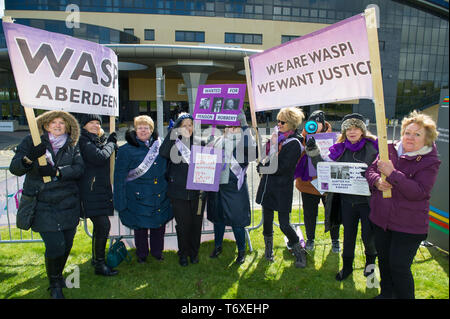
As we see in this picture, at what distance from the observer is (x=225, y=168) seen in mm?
3875

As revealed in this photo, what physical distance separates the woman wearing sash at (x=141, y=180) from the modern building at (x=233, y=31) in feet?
90.7

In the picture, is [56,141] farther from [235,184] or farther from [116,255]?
[235,184]

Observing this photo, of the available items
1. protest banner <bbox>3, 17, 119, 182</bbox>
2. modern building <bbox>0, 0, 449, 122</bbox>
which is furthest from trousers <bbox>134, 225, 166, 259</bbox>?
modern building <bbox>0, 0, 449, 122</bbox>

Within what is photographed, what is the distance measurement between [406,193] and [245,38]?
1458 inches

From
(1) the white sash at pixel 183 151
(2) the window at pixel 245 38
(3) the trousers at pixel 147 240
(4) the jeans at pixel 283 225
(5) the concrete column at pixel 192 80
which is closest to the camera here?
(1) the white sash at pixel 183 151

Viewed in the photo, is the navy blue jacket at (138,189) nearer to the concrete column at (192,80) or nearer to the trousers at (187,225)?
the trousers at (187,225)

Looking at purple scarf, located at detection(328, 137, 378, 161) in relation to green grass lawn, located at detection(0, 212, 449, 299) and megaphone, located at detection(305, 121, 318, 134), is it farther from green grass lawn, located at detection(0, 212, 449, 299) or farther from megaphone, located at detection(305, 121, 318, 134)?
green grass lawn, located at detection(0, 212, 449, 299)

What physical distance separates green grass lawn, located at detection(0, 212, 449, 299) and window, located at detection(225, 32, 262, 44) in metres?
35.4

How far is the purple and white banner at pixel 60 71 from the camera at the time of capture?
305 cm

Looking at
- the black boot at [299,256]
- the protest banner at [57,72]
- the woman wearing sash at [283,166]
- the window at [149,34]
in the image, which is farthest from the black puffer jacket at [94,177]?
the window at [149,34]

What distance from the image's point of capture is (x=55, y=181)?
3.14 m

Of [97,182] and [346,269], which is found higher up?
[97,182]

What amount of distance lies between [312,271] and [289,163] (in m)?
1.44

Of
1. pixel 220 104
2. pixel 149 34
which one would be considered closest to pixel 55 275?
pixel 220 104
